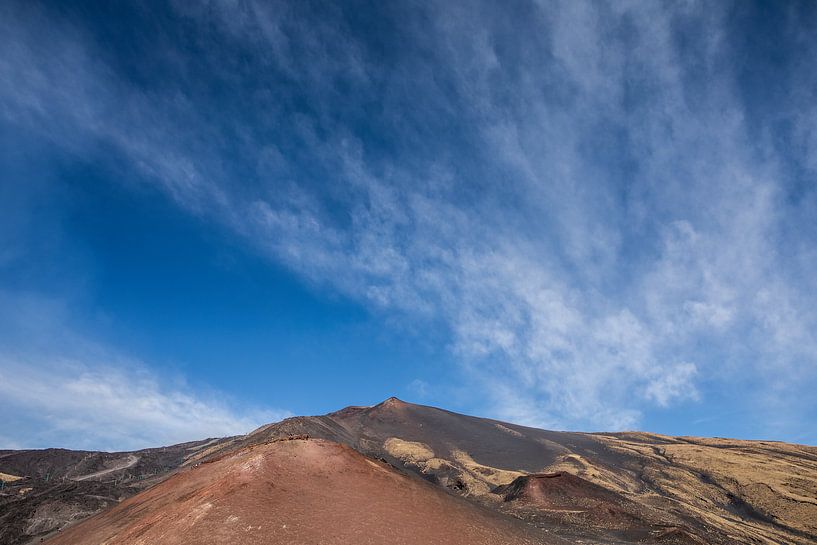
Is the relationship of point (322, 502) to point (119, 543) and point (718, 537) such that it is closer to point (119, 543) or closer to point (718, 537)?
point (119, 543)

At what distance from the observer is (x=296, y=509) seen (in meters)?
18.3

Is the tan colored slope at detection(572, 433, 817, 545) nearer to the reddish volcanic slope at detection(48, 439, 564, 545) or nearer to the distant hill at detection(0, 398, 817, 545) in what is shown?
the distant hill at detection(0, 398, 817, 545)

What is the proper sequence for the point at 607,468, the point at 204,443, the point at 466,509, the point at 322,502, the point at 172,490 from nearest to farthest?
the point at 322,502, the point at 172,490, the point at 466,509, the point at 607,468, the point at 204,443

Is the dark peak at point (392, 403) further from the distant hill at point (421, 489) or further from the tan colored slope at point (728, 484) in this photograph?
the tan colored slope at point (728, 484)

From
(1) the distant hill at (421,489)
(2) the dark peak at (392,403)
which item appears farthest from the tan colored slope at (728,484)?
(2) the dark peak at (392,403)

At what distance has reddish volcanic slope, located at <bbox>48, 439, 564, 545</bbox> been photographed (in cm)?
1673

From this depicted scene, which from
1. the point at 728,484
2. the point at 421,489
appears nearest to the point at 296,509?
the point at 421,489

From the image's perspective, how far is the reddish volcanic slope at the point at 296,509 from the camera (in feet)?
54.9

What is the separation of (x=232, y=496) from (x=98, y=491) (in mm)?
42774

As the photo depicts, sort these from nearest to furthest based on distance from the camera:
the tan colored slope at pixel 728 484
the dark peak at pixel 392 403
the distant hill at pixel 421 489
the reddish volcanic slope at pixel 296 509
→ the reddish volcanic slope at pixel 296 509, the distant hill at pixel 421 489, the tan colored slope at pixel 728 484, the dark peak at pixel 392 403

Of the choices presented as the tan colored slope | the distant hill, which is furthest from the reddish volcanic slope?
the tan colored slope

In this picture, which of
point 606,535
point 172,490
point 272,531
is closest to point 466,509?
point 272,531

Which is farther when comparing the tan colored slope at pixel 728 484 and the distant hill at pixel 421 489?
the tan colored slope at pixel 728 484

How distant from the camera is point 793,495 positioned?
193 feet
